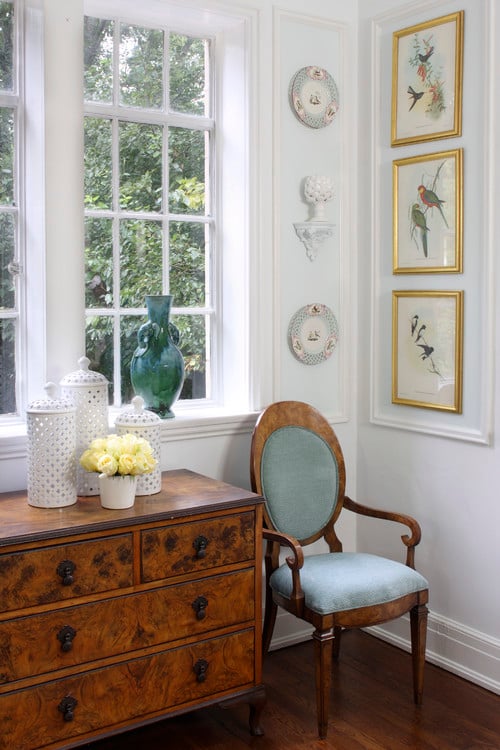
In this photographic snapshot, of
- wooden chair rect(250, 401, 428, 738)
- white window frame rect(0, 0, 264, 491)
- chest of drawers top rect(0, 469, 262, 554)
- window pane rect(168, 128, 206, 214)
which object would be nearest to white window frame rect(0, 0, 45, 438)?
white window frame rect(0, 0, 264, 491)

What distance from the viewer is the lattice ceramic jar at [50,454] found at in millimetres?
2572

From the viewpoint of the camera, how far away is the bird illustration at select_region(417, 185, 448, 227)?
330 cm

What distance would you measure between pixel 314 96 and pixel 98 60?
905mm

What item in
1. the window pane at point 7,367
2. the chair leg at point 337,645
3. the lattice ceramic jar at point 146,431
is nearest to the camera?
the lattice ceramic jar at point 146,431

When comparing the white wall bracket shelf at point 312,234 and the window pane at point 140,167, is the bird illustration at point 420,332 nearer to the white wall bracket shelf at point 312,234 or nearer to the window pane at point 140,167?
the white wall bracket shelf at point 312,234

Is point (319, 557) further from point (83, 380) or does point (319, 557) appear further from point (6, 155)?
point (6, 155)

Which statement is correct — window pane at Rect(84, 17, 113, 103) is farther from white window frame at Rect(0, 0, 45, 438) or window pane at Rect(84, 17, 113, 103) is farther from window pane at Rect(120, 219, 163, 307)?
window pane at Rect(120, 219, 163, 307)

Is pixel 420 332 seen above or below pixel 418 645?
above

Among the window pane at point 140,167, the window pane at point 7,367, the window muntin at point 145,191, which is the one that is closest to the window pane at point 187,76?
the window muntin at point 145,191

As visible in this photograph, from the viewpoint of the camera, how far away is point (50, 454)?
258 centimetres

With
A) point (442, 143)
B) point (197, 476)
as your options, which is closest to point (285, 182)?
point (442, 143)

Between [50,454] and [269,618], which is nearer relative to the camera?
[50,454]

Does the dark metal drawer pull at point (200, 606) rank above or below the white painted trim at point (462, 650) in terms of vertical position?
above

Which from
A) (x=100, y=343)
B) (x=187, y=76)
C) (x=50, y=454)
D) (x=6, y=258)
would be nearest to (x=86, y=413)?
(x=50, y=454)
